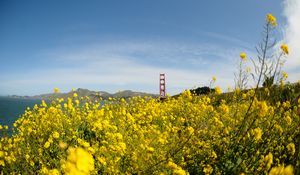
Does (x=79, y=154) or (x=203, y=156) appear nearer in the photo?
(x=79, y=154)

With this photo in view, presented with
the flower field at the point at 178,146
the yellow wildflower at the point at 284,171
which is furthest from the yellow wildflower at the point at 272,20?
the yellow wildflower at the point at 284,171

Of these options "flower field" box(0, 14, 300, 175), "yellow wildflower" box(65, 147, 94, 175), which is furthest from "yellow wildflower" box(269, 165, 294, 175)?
"yellow wildflower" box(65, 147, 94, 175)

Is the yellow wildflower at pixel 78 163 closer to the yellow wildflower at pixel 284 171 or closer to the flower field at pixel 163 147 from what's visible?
the flower field at pixel 163 147

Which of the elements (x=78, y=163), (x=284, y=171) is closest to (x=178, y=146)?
(x=284, y=171)

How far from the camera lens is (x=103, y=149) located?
3684 millimetres

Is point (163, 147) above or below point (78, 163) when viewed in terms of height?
below

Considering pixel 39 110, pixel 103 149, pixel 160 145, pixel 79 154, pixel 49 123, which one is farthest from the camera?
pixel 39 110

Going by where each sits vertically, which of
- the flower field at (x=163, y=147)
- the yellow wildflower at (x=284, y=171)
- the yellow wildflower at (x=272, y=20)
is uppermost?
the yellow wildflower at (x=272, y=20)

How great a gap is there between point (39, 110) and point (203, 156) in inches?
179

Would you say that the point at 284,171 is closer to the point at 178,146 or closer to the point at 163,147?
the point at 178,146

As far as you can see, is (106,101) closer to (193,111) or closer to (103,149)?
(193,111)

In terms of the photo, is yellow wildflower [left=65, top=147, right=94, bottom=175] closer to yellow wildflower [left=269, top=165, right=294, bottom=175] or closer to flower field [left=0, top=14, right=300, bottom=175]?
flower field [left=0, top=14, right=300, bottom=175]

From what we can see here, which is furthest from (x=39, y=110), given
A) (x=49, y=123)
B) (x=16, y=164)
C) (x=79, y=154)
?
(x=79, y=154)

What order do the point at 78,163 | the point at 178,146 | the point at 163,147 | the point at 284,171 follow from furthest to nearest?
1. the point at 163,147
2. the point at 178,146
3. the point at 284,171
4. the point at 78,163
